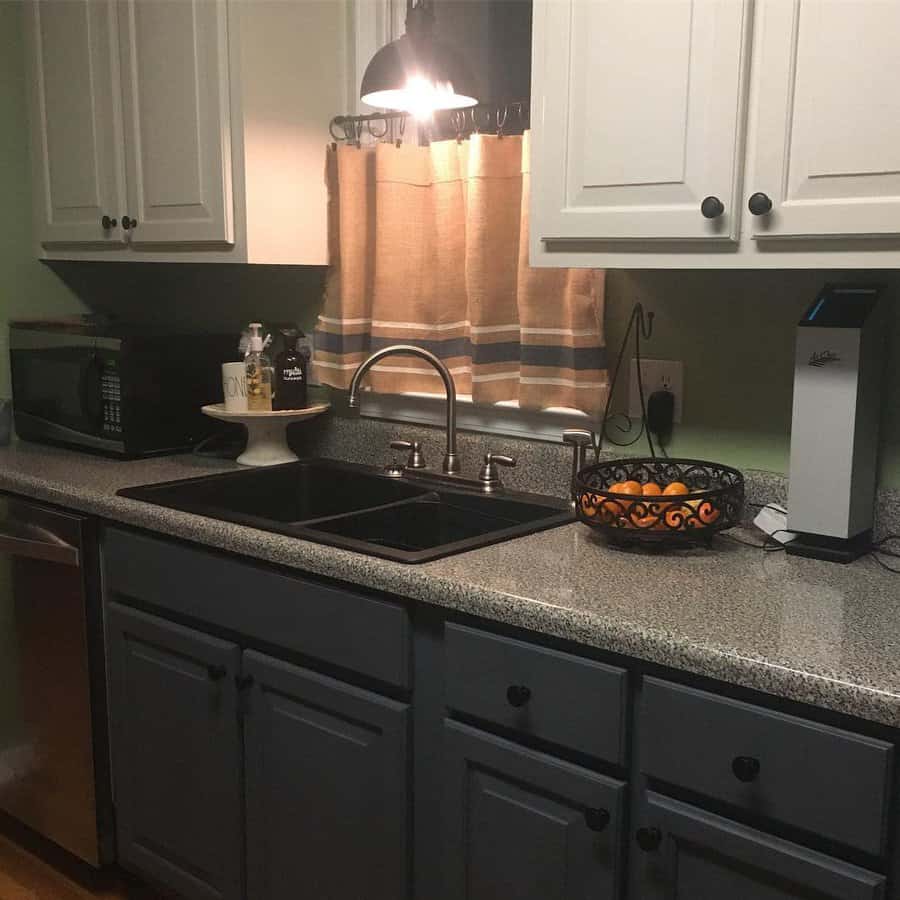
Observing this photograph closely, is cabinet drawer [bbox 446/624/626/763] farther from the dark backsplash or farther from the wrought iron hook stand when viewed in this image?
the dark backsplash

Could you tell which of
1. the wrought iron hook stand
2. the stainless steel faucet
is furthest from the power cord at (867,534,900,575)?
the wrought iron hook stand

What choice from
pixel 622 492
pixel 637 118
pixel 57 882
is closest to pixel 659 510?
pixel 622 492

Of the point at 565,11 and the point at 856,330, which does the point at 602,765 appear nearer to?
the point at 856,330

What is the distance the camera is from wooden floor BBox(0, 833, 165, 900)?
236 cm

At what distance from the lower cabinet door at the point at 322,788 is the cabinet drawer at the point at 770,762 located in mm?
471

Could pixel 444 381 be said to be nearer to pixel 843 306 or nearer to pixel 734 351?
pixel 734 351

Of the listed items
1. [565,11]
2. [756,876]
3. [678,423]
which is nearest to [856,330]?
[678,423]

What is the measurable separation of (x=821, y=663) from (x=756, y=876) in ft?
0.93

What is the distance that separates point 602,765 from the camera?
1432 mm

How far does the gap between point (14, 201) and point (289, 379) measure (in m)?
0.96

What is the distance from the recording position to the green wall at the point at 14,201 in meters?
2.72

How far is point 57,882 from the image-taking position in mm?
2406

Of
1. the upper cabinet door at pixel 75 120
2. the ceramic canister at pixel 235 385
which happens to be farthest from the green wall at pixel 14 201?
the ceramic canister at pixel 235 385

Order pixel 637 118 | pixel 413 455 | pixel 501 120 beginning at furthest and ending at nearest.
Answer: pixel 413 455 → pixel 501 120 → pixel 637 118
